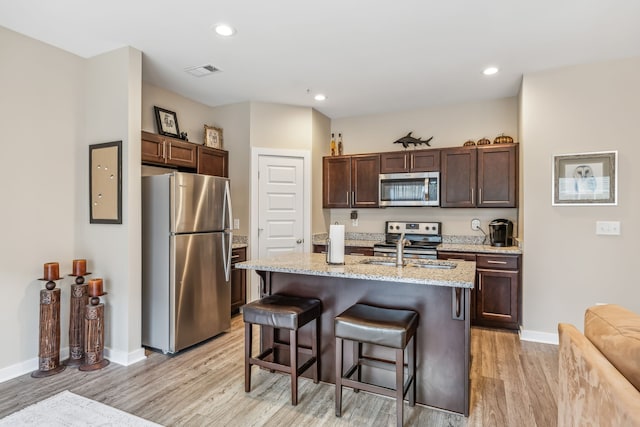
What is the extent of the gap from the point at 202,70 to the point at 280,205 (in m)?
1.86

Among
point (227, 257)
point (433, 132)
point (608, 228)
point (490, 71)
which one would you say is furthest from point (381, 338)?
point (433, 132)

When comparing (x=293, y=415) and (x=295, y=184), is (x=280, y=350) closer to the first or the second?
(x=293, y=415)

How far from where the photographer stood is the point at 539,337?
3.55m

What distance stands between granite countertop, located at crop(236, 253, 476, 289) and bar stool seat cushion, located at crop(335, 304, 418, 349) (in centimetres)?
24

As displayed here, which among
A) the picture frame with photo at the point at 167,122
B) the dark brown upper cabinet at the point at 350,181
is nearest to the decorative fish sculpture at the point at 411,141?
the dark brown upper cabinet at the point at 350,181

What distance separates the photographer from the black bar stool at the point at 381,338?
2.01m

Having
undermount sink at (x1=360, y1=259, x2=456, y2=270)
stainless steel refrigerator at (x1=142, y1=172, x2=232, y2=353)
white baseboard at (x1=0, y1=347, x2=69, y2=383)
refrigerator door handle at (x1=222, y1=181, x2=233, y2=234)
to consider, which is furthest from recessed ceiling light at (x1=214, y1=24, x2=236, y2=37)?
white baseboard at (x1=0, y1=347, x2=69, y2=383)

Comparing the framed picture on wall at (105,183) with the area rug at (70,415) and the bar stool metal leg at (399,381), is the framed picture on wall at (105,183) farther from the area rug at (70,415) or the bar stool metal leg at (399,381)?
the bar stool metal leg at (399,381)

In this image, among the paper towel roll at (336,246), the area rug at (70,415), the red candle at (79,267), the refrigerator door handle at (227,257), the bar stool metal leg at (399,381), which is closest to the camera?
the bar stool metal leg at (399,381)

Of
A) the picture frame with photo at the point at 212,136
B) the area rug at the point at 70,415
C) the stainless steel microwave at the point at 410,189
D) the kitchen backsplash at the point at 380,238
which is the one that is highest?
the picture frame with photo at the point at 212,136

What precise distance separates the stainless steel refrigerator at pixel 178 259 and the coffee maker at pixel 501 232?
3.18 metres

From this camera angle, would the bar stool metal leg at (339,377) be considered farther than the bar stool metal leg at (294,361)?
No

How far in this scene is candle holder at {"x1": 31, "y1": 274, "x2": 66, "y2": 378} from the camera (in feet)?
9.14

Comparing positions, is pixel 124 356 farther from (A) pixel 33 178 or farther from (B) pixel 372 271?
(B) pixel 372 271
